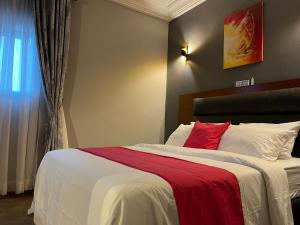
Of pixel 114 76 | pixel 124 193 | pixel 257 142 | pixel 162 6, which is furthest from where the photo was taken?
pixel 162 6

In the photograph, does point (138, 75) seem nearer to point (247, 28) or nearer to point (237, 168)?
point (247, 28)

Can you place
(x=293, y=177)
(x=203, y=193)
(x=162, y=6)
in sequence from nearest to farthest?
(x=203, y=193), (x=293, y=177), (x=162, y=6)

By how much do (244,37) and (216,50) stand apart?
0.50m

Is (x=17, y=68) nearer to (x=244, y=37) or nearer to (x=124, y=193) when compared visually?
(x=124, y=193)

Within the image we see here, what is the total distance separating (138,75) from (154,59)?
44cm

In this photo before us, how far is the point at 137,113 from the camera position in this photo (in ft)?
13.6

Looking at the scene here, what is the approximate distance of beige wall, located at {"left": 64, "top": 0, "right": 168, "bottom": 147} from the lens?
361 cm

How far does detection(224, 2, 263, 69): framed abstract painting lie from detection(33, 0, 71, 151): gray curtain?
2.18 meters

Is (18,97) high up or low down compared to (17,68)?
down

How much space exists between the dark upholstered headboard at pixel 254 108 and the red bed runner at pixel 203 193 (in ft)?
4.04

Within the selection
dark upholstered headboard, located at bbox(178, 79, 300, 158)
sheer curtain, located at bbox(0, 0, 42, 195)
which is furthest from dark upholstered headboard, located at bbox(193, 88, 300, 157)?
sheer curtain, located at bbox(0, 0, 42, 195)

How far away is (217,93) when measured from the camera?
128 inches

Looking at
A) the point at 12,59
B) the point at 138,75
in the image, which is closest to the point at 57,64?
the point at 12,59

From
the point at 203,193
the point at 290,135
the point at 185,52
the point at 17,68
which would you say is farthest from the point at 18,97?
the point at 290,135
